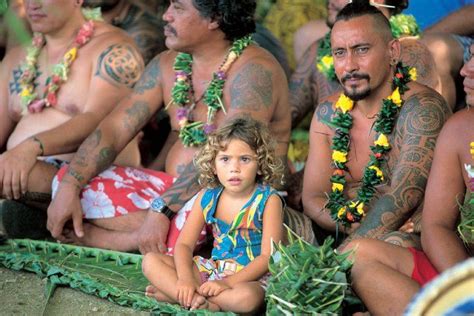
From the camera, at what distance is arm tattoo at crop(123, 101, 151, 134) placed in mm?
5969

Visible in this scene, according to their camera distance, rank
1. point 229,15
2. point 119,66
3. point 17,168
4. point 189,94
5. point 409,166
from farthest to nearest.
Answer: point 119,66 < point 17,168 < point 189,94 < point 229,15 < point 409,166

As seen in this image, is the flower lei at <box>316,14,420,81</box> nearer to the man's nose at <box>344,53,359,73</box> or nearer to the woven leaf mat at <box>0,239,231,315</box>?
the man's nose at <box>344,53,359,73</box>

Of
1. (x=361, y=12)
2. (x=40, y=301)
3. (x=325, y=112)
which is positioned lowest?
(x=40, y=301)

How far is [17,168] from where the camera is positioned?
5930mm

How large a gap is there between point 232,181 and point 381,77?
969 millimetres

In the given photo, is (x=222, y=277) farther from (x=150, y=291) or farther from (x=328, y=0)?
(x=328, y=0)

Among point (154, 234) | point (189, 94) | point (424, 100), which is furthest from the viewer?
point (189, 94)

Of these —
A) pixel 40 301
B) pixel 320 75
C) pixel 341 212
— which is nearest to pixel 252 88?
pixel 341 212

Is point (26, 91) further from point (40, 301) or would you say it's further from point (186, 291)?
point (186, 291)

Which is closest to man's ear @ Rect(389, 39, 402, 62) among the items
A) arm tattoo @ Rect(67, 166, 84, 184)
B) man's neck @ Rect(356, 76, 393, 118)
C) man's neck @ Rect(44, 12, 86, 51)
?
man's neck @ Rect(356, 76, 393, 118)

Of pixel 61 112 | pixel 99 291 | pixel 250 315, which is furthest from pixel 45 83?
pixel 250 315

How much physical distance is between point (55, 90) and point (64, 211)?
0.97 metres

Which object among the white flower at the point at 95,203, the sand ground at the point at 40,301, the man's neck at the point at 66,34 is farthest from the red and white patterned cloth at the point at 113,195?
the man's neck at the point at 66,34

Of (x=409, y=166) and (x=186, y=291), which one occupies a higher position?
(x=409, y=166)
